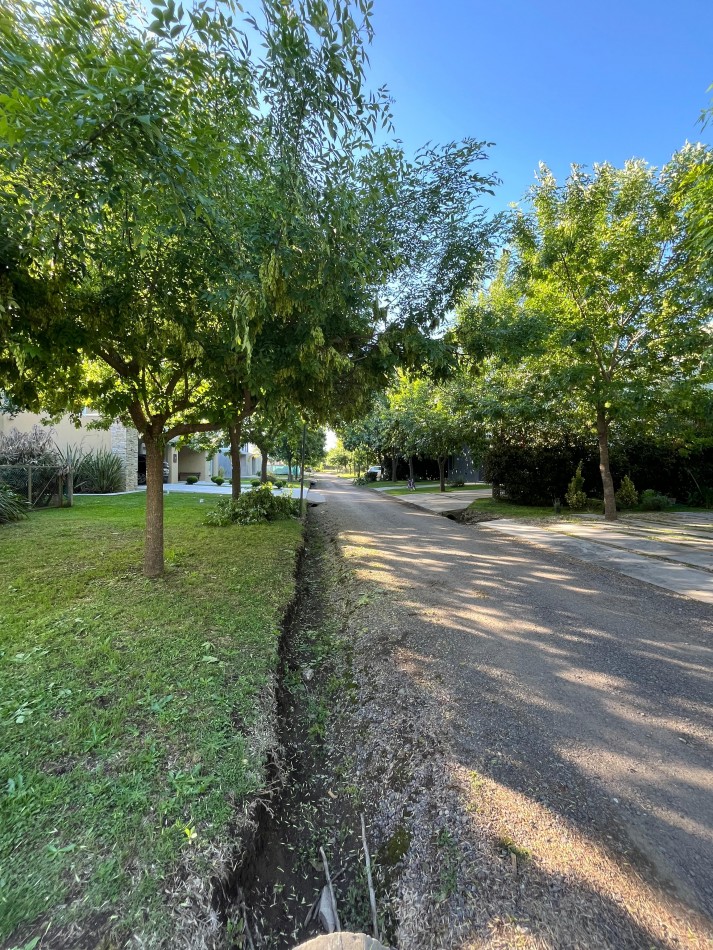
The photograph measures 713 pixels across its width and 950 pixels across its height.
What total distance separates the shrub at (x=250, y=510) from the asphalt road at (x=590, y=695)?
5359 mm

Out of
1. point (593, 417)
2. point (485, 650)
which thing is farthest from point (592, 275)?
point (485, 650)

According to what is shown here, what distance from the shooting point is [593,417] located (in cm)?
1286

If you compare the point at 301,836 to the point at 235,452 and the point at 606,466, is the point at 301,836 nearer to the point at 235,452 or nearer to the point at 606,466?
the point at 235,452

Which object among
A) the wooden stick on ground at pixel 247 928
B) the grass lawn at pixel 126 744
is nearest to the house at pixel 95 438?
the grass lawn at pixel 126 744

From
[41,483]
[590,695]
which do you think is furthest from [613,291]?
[41,483]

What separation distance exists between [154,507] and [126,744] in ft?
12.2

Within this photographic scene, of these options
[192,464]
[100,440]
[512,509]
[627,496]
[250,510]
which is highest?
[100,440]

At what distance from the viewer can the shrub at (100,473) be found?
662 inches

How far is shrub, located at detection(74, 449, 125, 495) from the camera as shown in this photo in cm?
1681

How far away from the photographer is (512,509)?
1477cm

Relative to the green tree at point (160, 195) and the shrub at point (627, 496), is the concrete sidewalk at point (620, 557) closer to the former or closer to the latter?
the shrub at point (627, 496)

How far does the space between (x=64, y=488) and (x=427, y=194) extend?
13811mm

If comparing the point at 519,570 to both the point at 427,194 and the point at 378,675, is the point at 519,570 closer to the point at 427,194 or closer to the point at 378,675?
the point at 378,675

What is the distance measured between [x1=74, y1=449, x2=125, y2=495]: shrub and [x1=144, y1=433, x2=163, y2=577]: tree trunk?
12612 millimetres
